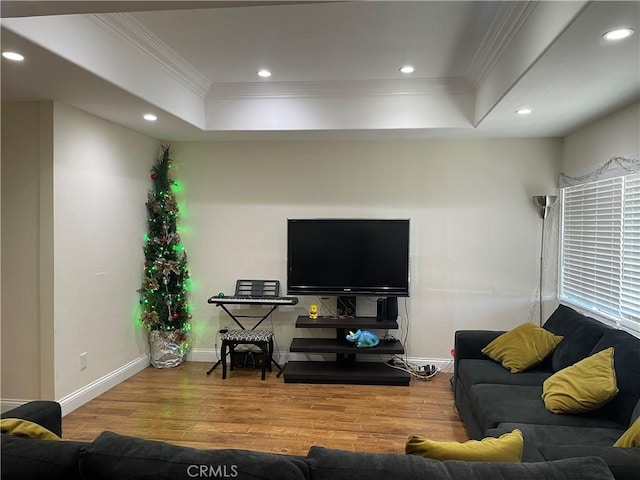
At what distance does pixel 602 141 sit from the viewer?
3.72m

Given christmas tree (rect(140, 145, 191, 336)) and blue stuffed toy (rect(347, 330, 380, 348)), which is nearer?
blue stuffed toy (rect(347, 330, 380, 348))

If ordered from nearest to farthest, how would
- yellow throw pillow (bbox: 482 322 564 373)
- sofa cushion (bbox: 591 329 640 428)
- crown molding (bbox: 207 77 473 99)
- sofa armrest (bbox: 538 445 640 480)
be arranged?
sofa armrest (bbox: 538 445 640 480)
sofa cushion (bbox: 591 329 640 428)
yellow throw pillow (bbox: 482 322 564 373)
crown molding (bbox: 207 77 473 99)

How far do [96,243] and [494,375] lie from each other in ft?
11.8

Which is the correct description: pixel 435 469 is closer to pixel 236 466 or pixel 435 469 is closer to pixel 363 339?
pixel 236 466

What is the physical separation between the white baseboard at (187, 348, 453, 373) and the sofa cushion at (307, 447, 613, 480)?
364 centimetres

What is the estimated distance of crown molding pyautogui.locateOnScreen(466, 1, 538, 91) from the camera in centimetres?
264

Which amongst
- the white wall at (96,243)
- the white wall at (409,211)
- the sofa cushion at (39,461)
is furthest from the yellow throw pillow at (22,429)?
the white wall at (409,211)

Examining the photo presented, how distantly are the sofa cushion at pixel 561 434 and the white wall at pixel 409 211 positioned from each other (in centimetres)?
247

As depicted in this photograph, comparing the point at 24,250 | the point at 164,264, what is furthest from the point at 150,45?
the point at 164,264

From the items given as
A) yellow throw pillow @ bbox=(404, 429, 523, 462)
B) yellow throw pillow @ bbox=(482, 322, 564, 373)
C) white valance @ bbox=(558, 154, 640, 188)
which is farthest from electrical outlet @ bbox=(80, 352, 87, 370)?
white valance @ bbox=(558, 154, 640, 188)

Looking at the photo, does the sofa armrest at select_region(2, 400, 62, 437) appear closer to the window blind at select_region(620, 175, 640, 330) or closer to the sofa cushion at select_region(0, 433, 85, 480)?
the sofa cushion at select_region(0, 433, 85, 480)
